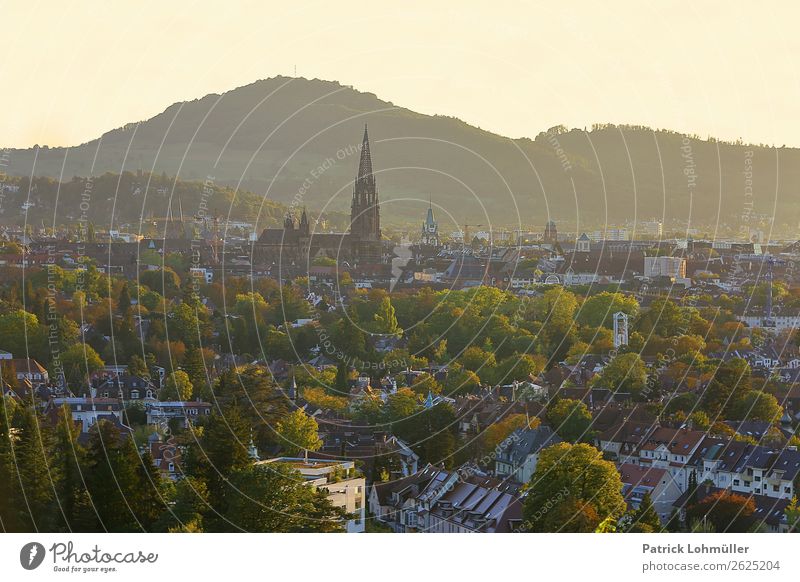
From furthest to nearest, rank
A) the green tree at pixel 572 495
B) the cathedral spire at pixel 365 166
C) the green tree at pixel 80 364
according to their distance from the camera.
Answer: the cathedral spire at pixel 365 166, the green tree at pixel 80 364, the green tree at pixel 572 495

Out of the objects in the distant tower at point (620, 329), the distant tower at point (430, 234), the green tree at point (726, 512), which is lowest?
the green tree at point (726, 512)

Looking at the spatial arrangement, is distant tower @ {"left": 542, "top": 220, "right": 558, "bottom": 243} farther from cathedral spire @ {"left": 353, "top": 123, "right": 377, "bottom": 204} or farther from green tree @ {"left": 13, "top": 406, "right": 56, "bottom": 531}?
green tree @ {"left": 13, "top": 406, "right": 56, "bottom": 531}

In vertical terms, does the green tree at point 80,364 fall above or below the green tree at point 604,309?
below

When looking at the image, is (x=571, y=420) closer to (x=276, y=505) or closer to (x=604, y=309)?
(x=276, y=505)

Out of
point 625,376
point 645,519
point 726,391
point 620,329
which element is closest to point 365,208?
point 620,329

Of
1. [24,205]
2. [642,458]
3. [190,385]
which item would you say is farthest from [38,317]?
[24,205]

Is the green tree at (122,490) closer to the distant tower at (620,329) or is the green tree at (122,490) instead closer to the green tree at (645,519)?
the green tree at (645,519)

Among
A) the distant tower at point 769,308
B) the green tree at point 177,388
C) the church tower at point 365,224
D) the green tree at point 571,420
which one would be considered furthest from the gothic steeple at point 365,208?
the green tree at point 571,420
